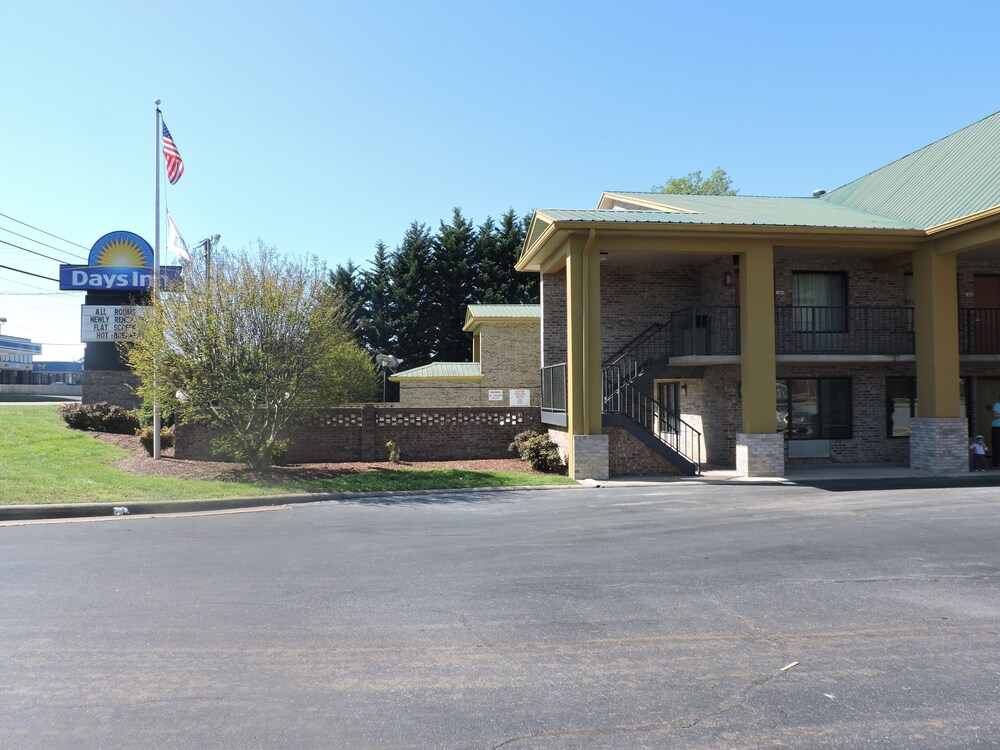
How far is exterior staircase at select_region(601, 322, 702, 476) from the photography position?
17.8m

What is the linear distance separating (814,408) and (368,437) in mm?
12086

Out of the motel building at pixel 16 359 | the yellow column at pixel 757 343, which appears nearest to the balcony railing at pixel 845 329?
the yellow column at pixel 757 343

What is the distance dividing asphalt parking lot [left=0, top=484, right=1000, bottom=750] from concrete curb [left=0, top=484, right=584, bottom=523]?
168cm

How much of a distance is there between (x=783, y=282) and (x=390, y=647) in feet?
56.6

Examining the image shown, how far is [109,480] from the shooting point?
48.9ft

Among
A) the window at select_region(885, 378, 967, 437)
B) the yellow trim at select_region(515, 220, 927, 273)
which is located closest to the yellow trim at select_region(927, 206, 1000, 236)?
the yellow trim at select_region(515, 220, 927, 273)

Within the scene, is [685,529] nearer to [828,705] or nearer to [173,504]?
[828,705]

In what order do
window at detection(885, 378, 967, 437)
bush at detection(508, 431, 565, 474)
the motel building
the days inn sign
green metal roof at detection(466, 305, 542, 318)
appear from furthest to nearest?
1. the motel building
2. green metal roof at detection(466, 305, 542, 318)
3. the days inn sign
4. window at detection(885, 378, 967, 437)
5. bush at detection(508, 431, 565, 474)

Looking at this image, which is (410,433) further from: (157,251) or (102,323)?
(102,323)

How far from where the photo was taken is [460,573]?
807 cm

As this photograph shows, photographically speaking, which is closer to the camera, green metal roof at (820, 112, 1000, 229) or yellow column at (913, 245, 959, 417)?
green metal roof at (820, 112, 1000, 229)

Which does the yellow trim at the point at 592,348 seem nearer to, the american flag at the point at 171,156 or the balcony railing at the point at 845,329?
the balcony railing at the point at 845,329

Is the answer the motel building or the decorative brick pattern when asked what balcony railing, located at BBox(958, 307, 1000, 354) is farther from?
the motel building

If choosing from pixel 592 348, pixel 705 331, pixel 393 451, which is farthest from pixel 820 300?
pixel 393 451
